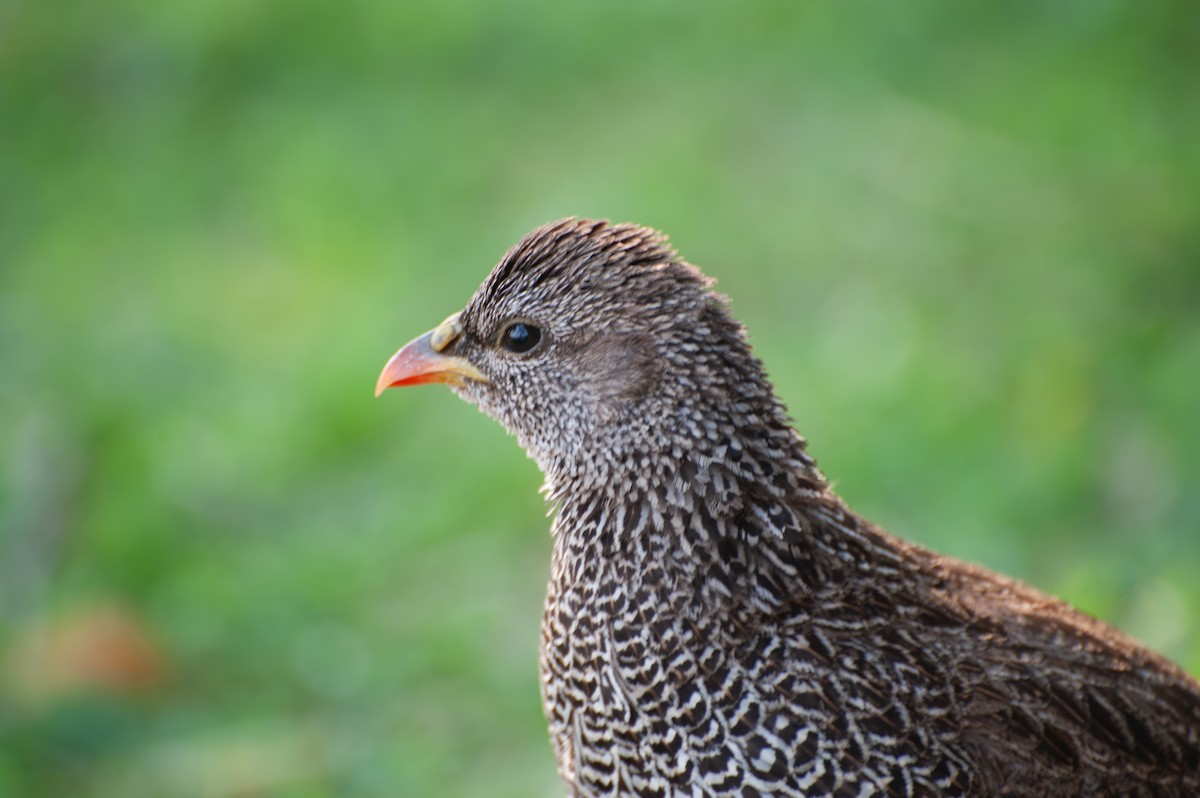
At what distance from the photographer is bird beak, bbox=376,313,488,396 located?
13.0 ft

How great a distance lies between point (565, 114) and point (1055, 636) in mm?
6261

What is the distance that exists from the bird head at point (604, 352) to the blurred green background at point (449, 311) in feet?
5.78

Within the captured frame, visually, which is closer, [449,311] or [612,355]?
[612,355]

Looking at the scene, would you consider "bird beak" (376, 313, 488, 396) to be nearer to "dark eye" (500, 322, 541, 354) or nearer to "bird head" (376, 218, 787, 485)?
"bird head" (376, 218, 787, 485)

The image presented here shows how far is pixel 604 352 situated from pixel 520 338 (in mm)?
282

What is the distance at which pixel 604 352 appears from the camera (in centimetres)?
366

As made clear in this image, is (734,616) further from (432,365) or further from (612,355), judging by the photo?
(432,365)

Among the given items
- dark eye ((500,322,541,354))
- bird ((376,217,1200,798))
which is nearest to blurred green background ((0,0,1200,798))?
bird ((376,217,1200,798))

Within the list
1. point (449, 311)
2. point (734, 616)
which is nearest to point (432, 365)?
point (734, 616)

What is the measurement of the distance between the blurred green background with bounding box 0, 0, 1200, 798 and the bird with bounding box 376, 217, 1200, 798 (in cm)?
149

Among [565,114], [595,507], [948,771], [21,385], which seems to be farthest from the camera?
[565,114]

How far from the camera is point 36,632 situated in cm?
553

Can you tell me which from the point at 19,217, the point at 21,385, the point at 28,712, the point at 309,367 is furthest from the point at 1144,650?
the point at 19,217

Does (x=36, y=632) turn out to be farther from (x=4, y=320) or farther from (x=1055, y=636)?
(x=1055, y=636)
